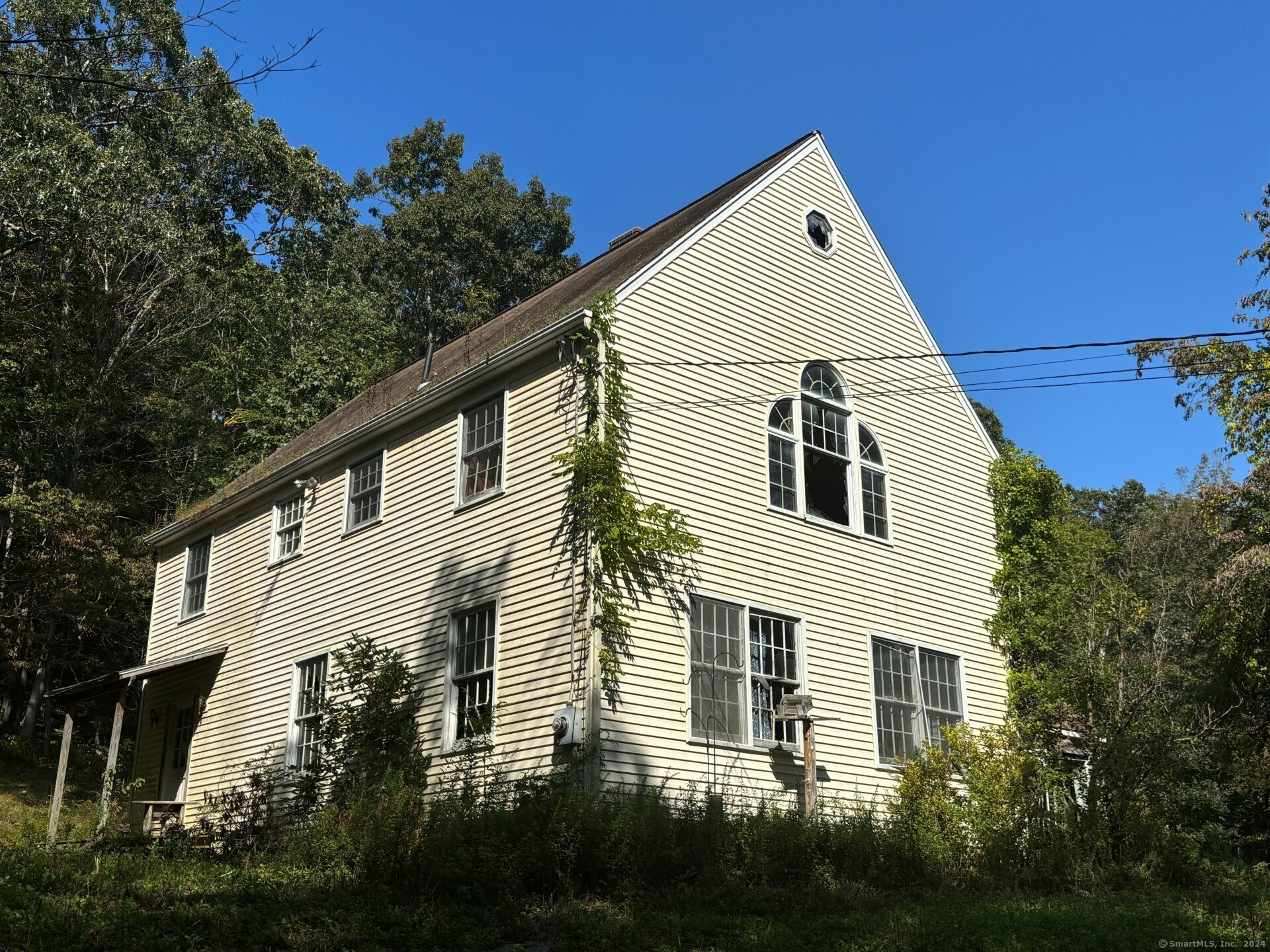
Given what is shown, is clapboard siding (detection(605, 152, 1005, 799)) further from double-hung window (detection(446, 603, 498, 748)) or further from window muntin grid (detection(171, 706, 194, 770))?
window muntin grid (detection(171, 706, 194, 770))

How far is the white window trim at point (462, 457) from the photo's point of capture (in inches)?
583

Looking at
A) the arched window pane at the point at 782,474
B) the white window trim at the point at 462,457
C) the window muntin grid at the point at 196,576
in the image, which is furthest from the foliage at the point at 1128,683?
the window muntin grid at the point at 196,576

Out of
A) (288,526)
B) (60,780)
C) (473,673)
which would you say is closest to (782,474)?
(473,673)

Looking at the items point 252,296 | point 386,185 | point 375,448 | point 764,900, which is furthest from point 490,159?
point 764,900

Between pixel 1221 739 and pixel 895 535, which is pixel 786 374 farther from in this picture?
pixel 1221 739

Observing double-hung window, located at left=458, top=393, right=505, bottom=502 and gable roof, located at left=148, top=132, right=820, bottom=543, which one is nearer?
double-hung window, located at left=458, top=393, right=505, bottom=502

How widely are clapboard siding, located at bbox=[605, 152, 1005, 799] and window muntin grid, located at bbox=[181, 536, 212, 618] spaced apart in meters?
11.4

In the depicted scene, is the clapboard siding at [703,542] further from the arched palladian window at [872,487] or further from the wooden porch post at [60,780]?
the wooden porch post at [60,780]

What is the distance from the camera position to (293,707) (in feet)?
57.1

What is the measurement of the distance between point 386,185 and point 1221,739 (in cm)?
4360

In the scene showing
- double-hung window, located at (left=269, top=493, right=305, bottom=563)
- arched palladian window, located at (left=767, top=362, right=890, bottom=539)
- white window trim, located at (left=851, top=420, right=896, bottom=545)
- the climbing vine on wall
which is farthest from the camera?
double-hung window, located at (left=269, top=493, right=305, bottom=563)

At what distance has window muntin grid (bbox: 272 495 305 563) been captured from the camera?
1909 cm

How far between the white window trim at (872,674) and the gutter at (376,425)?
615 centimetres

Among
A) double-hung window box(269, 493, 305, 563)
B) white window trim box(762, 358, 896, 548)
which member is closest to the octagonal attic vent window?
white window trim box(762, 358, 896, 548)
